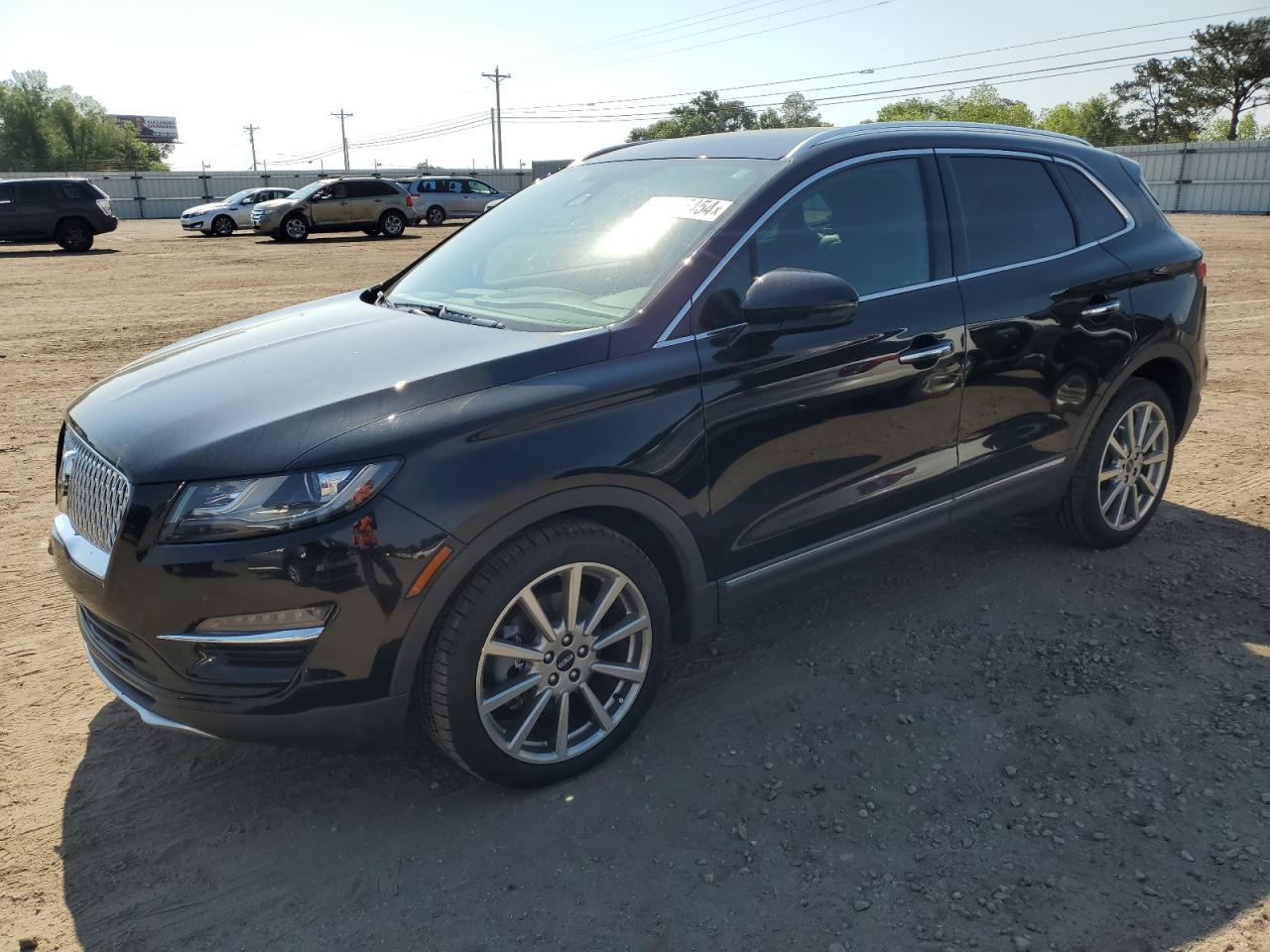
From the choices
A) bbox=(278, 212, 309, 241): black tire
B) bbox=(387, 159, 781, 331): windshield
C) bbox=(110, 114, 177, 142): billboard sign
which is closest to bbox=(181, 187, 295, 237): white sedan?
bbox=(278, 212, 309, 241): black tire

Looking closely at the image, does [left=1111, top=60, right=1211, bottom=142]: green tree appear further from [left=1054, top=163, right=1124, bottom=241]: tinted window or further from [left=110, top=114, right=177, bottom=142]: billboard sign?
[left=110, top=114, right=177, bottom=142]: billboard sign

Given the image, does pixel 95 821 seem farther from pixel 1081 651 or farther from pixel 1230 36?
pixel 1230 36

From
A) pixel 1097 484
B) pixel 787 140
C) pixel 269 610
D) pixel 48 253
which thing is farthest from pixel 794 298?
pixel 48 253

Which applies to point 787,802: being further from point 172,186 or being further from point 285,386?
point 172,186

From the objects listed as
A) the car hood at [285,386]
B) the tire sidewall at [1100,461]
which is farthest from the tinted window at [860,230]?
the tire sidewall at [1100,461]

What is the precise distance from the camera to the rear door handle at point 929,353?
11.5 ft

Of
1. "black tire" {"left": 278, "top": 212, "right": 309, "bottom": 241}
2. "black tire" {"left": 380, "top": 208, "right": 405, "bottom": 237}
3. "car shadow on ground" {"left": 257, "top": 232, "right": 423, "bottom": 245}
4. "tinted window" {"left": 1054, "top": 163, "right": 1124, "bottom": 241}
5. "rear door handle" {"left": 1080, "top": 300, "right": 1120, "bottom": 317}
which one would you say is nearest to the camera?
"rear door handle" {"left": 1080, "top": 300, "right": 1120, "bottom": 317}

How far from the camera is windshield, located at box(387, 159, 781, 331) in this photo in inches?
127

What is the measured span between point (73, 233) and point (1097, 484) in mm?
25327

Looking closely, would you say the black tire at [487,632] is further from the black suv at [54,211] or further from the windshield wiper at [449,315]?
the black suv at [54,211]

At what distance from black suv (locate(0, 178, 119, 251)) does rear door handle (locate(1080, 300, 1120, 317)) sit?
24.8m

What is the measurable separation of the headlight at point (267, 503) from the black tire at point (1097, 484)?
10.6ft

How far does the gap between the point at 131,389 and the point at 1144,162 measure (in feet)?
144

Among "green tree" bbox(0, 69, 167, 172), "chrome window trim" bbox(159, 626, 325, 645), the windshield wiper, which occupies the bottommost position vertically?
"chrome window trim" bbox(159, 626, 325, 645)
